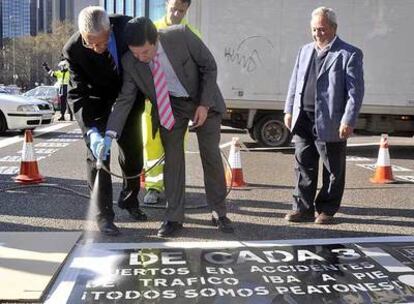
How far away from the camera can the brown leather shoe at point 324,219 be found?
5523 millimetres

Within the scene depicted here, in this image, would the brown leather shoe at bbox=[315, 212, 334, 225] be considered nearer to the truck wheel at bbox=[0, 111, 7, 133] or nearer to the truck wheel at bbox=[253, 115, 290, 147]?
the truck wheel at bbox=[253, 115, 290, 147]

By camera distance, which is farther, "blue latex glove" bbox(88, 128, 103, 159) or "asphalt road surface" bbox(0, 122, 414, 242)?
"asphalt road surface" bbox(0, 122, 414, 242)

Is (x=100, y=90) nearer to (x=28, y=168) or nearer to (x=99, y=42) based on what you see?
(x=99, y=42)

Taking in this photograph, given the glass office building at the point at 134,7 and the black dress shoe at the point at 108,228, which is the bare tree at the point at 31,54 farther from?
the black dress shoe at the point at 108,228

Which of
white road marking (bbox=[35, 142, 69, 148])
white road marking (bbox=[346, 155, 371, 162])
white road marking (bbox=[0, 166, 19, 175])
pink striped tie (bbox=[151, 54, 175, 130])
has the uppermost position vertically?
pink striped tie (bbox=[151, 54, 175, 130])

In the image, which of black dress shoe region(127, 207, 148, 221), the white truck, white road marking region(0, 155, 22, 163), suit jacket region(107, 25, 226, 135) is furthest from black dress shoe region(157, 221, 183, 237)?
the white truck

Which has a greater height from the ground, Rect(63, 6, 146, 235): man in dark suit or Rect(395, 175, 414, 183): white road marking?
Rect(63, 6, 146, 235): man in dark suit

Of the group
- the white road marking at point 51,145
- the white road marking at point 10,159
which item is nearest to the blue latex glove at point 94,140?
the white road marking at point 10,159

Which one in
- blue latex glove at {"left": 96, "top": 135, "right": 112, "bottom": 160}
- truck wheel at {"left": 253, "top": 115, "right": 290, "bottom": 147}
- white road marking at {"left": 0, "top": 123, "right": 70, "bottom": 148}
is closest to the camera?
blue latex glove at {"left": 96, "top": 135, "right": 112, "bottom": 160}

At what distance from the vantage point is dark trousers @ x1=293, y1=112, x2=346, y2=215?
548 cm

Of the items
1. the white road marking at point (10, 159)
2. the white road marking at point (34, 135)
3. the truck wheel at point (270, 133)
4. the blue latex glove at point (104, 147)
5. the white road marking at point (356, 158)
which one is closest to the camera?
the blue latex glove at point (104, 147)

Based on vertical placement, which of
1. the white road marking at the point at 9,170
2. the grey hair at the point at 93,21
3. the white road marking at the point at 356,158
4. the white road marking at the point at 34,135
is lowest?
the white road marking at the point at 34,135

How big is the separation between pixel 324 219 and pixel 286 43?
5965 millimetres

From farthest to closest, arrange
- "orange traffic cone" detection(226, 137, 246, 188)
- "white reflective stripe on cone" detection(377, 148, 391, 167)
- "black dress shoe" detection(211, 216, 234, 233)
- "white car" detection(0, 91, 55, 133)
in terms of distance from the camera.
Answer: "white car" detection(0, 91, 55, 133), "white reflective stripe on cone" detection(377, 148, 391, 167), "orange traffic cone" detection(226, 137, 246, 188), "black dress shoe" detection(211, 216, 234, 233)
